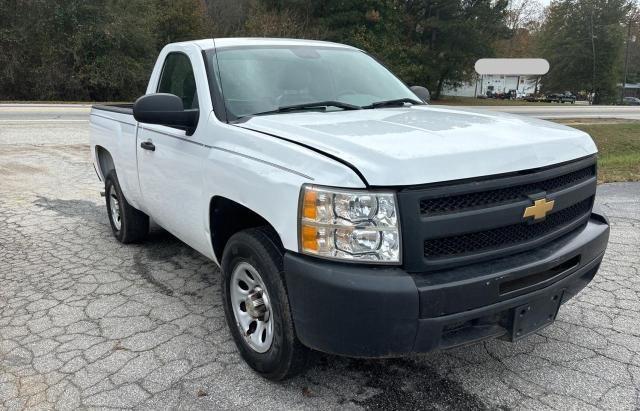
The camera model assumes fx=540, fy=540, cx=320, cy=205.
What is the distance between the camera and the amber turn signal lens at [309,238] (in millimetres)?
2398

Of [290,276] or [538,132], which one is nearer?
[290,276]

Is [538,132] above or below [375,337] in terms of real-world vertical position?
above

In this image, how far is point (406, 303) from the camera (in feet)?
7.50

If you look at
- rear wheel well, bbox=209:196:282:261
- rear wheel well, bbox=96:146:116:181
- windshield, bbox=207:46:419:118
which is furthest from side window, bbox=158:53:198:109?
rear wheel well, bbox=96:146:116:181

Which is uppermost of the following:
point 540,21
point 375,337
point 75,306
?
point 540,21

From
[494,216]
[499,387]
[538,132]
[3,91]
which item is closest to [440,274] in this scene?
[494,216]

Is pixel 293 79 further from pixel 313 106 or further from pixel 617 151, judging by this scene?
pixel 617 151

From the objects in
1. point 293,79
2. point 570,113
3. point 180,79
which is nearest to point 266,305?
point 293,79

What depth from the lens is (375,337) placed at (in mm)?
2365

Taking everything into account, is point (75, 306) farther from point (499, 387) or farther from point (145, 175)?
point (499, 387)

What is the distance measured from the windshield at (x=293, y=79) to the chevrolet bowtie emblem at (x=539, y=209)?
1518 millimetres

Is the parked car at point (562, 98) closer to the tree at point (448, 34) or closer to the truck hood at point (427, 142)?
the tree at point (448, 34)

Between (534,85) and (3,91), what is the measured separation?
230 feet

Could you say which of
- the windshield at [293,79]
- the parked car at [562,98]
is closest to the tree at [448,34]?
the parked car at [562,98]
